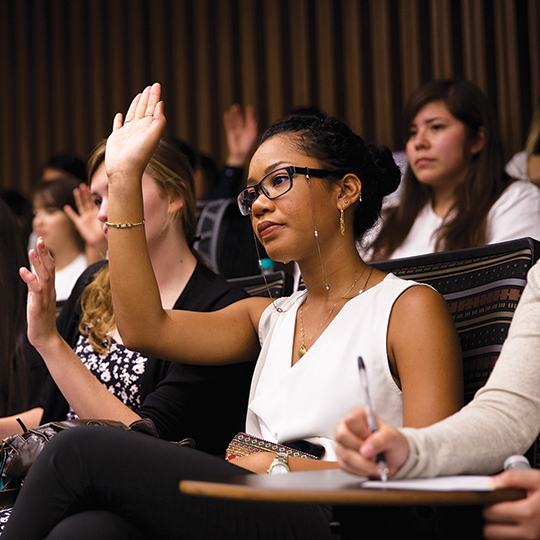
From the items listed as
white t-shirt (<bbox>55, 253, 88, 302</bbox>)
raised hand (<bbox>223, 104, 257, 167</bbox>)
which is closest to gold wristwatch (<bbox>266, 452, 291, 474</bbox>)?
white t-shirt (<bbox>55, 253, 88, 302</bbox>)

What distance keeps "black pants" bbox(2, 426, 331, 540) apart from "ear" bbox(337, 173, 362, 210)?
67 centimetres

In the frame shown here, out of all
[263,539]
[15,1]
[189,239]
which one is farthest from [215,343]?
[15,1]

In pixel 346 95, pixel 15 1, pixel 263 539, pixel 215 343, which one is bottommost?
pixel 263 539

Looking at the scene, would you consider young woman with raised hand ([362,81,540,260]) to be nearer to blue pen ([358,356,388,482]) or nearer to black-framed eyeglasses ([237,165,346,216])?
black-framed eyeglasses ([237,165,346,216])

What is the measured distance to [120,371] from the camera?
1.75 meters

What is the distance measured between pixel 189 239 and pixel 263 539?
Answer: 1.08 metres

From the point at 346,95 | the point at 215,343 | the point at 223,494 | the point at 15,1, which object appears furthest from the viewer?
the point at 15,1

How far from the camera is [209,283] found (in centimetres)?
183

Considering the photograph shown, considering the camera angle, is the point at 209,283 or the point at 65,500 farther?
the point at 209,283

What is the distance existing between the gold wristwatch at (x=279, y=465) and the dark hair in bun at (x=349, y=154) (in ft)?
1.86

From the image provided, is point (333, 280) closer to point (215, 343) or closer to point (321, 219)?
point (321, 219)

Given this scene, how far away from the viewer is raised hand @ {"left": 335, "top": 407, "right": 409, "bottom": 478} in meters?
0.84

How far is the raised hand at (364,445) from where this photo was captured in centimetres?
84

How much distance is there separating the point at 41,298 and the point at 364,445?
96cm
